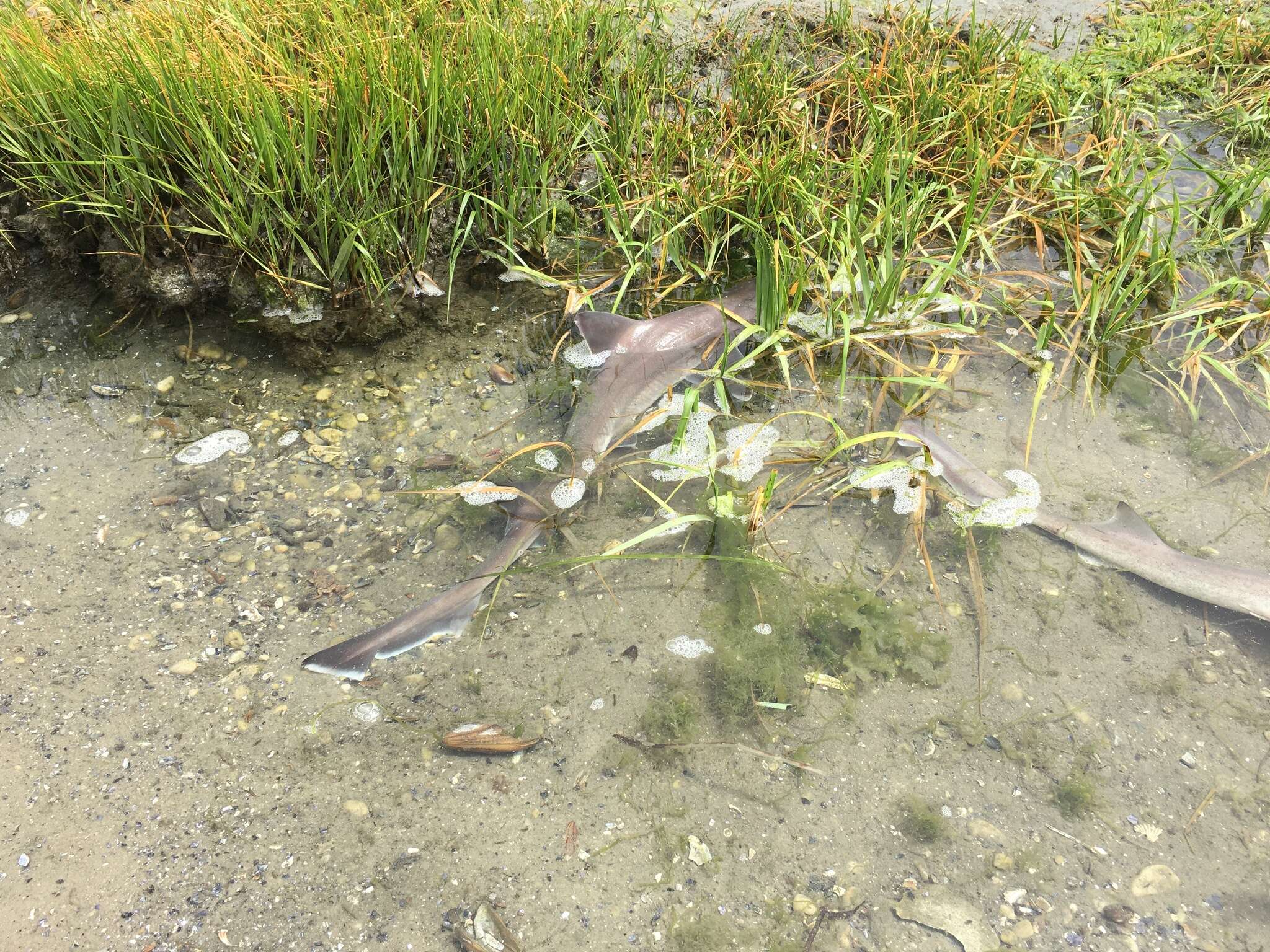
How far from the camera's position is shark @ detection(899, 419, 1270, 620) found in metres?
2.39

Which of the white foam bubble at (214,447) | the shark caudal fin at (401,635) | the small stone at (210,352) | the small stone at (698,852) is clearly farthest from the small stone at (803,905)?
the small stone at (210,352)

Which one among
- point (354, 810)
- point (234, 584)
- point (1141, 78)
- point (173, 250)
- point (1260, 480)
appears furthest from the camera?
point (1141, 78)

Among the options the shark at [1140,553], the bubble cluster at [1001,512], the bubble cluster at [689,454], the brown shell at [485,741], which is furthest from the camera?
the bubble cluster at [689,454]

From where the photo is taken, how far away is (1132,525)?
2596 mm

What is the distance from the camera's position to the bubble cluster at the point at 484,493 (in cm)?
274

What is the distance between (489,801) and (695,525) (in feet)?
3.52

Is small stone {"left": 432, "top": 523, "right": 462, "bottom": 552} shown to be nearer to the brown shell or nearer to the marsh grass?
the brown shell

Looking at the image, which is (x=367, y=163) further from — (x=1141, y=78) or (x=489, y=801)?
(x=1141, y=78)

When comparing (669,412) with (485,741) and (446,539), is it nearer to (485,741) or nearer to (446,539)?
(446,539)

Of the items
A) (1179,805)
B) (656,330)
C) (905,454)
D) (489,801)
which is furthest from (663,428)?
(1179,805)

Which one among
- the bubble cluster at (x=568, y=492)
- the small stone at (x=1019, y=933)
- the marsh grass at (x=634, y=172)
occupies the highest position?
the marsh grass at (x=634, y=172)

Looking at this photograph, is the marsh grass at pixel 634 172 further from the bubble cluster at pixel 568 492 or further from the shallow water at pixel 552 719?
the bubble cluster at pixel 568 492

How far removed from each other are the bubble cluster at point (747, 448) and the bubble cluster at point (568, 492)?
0.50m

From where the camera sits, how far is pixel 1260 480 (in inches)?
109
